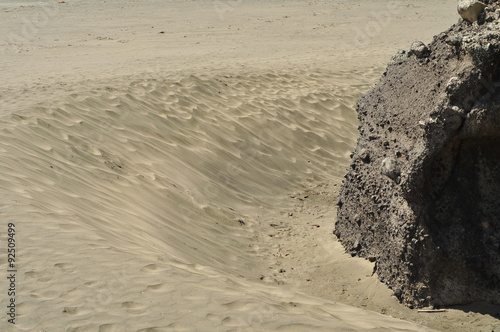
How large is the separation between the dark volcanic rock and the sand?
284 mm

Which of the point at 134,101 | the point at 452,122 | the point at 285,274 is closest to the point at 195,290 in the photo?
the point at 285,274

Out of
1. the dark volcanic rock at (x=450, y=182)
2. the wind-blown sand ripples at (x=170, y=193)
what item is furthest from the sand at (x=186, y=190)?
the dark volcanic rock at (x=450, y=182)

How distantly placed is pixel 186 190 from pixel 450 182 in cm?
323

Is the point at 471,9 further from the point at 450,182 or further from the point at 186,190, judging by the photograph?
the point at 186,190

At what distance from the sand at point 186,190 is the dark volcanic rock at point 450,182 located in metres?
0.28

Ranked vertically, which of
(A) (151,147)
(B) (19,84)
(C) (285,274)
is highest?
(B) (19,84)

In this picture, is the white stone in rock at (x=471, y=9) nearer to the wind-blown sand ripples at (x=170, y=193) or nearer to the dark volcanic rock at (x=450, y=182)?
the dark volcanic rock at (x=450, y=182)

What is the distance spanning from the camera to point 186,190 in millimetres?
6816

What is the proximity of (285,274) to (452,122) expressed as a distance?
2205 mm

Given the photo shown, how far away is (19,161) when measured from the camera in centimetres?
588

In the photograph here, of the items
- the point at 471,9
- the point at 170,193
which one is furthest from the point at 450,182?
the point at 170,193

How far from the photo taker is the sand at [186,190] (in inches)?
144

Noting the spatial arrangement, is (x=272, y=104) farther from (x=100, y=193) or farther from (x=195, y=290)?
(x=195, y=290)

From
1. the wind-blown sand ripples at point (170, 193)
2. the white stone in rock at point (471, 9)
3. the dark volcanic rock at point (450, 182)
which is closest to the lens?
the wind-blown sand ripples at point (170, 193)
